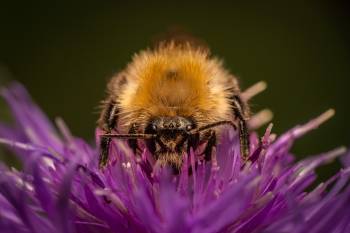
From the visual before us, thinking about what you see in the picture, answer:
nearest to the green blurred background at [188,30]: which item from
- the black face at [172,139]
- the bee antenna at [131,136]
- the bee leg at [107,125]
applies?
the bee leg at [107,125]

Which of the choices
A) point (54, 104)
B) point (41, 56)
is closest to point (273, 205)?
point (54, 104)

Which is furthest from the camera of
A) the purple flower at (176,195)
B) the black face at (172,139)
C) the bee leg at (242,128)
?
the bee leg at (242,128)

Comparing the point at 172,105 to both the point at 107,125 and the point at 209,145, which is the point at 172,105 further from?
the point at 107,125

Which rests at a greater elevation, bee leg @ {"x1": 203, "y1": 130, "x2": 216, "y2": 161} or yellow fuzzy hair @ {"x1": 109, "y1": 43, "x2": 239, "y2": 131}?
yellow fuzzy hair @ {"x1": 109, "y1": 43, "x2": 239, "y2": 131}

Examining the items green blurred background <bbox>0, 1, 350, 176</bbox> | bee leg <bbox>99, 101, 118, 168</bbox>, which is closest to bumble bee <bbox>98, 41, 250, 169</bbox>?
bee leg <bbox>99, 101, 118, 168</bbox>

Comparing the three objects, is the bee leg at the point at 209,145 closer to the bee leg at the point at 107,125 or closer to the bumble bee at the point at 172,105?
the bumble bee at the point at 172,105

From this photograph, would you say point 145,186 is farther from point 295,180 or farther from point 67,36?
point 67,36

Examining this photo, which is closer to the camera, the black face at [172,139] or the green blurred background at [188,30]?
the black face at [172,139]

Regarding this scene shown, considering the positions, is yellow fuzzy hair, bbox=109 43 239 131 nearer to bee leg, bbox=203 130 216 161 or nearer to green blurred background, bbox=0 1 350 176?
bee leg, bbox=203 130 216 161
